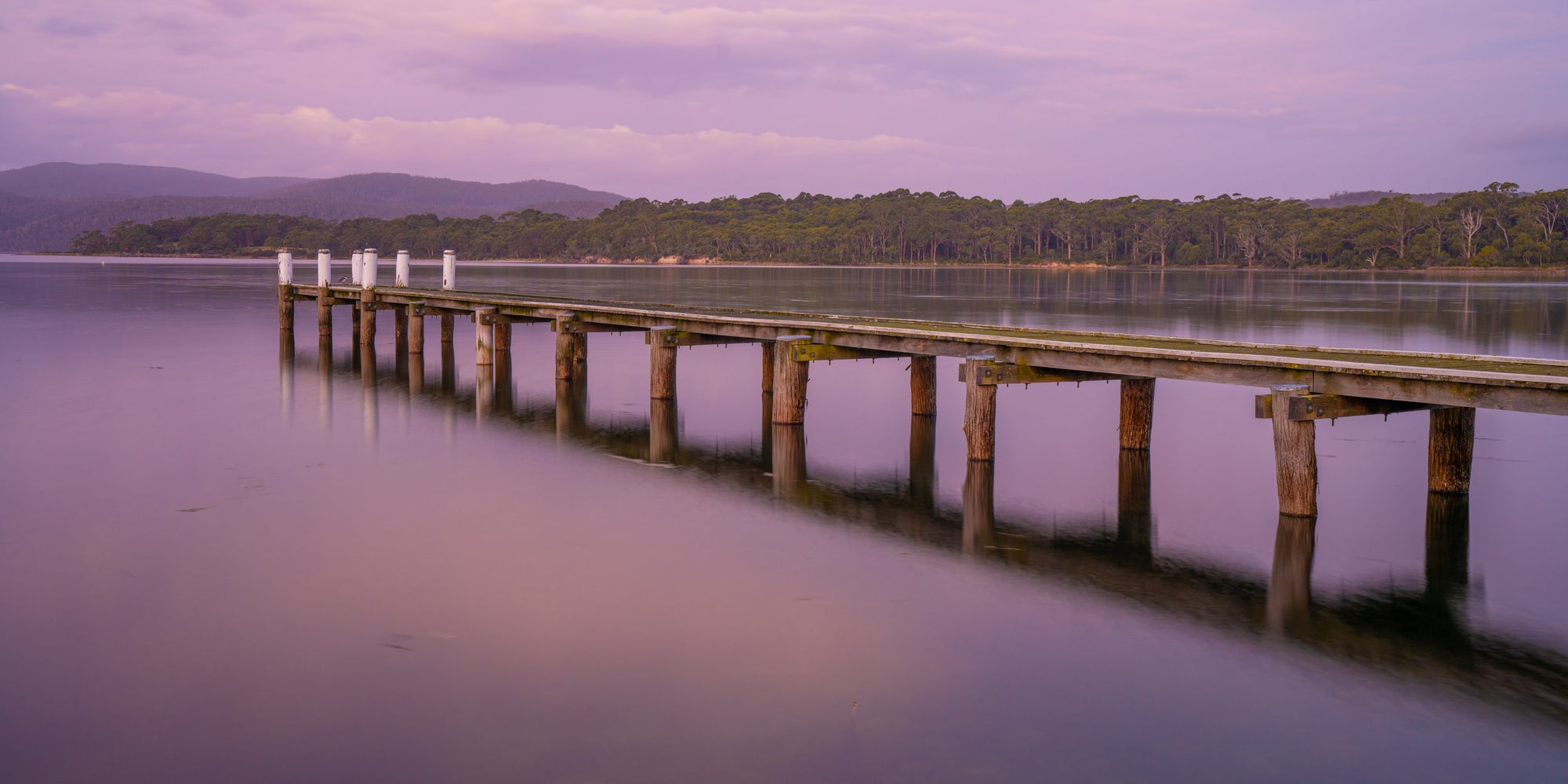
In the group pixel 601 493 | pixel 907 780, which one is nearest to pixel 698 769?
pixel 907 780

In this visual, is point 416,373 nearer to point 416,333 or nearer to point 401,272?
point 416,333

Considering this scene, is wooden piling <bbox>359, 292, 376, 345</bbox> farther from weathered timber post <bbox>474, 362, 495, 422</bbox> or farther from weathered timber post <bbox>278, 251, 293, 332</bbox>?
weathered timber post <bbox>278, 251, 293, 332</bbox>

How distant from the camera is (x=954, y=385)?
1125 inches

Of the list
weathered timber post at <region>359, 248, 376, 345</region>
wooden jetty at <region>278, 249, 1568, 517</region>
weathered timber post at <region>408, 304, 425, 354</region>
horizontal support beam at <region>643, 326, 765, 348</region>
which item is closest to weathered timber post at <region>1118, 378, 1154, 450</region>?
wooden jetty at <region>278, 249, 1568, 517</region>

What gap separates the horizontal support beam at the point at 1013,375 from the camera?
16.6 meters

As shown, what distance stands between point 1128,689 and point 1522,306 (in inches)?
2217

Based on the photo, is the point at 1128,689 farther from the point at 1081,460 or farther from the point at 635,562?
the point at 1081,460

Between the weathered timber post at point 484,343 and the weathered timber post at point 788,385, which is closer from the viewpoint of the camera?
the weathered timber post at point 788,385

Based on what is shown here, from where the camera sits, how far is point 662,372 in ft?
76.9

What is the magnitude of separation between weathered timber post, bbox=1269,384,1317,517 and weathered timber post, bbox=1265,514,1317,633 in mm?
199

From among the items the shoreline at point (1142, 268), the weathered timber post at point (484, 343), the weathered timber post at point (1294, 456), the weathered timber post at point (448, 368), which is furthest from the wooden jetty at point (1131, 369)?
the shoreline at point (1142, 268)

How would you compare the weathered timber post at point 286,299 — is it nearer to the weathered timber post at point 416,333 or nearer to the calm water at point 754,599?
the weathered timber post at point 416,333

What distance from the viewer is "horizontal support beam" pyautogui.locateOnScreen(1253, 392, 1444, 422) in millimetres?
13047

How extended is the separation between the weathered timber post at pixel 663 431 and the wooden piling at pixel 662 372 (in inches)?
4.7
